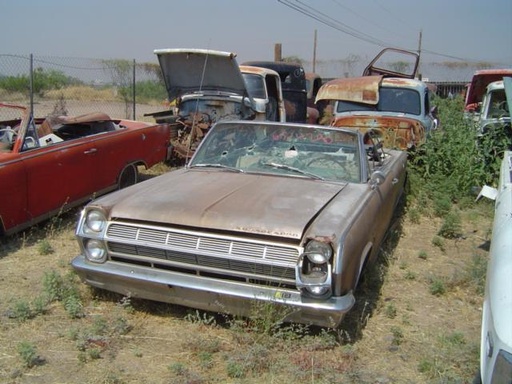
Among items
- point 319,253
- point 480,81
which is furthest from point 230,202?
point 480,81

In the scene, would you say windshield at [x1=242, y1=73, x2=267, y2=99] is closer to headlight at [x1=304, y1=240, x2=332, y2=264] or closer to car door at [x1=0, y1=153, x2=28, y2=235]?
car door at [x1=0, y1=153, x2=28, y2=235]

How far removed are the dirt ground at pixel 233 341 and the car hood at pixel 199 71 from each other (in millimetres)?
5205

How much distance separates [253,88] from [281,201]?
653 centimetres

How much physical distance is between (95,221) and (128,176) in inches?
134

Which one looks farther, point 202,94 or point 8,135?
point 202,94

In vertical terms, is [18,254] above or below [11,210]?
below

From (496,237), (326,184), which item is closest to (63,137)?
(326,184)

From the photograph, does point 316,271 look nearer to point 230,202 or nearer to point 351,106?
point 230,202

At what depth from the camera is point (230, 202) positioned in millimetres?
3924

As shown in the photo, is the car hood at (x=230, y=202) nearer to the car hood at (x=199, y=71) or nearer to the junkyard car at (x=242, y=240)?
the junkyard car at (x=242, y=240)

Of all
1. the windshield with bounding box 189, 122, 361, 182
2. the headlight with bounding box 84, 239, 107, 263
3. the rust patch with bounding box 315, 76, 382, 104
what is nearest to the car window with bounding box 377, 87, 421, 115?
the rust patch with bounding box 315, 76, 382, 104

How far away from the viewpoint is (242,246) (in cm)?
354

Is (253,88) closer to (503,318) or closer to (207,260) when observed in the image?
(207,260)

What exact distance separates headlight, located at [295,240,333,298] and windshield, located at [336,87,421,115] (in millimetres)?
6994
